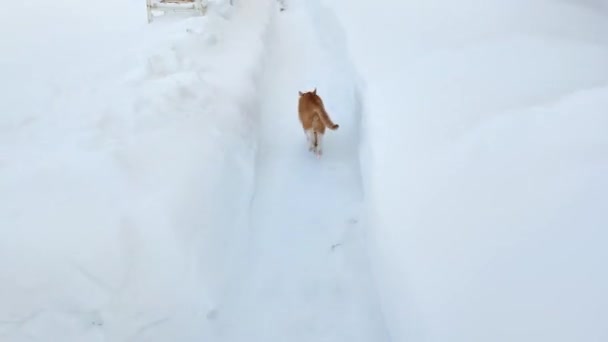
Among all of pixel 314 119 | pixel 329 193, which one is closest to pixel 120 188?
pixel 329 193

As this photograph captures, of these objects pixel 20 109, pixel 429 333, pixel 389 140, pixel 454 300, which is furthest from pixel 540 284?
pixel 20 109

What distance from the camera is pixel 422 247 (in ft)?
8.30

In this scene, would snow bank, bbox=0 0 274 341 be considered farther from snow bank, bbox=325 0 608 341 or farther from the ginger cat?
snow bank, bbox=325 0 608 341

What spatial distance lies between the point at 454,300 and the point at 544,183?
1.98ft

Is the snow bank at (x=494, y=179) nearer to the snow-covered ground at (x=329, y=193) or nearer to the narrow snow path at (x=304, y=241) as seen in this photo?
the snow-covered ground at (x=329, y=193)

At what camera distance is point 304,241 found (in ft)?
11.1

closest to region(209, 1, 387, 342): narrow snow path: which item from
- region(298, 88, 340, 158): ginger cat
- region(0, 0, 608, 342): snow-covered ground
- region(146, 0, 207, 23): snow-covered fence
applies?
region(0, 0, 608, 342): snow-covered ground

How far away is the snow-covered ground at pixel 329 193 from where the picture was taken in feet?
6.85

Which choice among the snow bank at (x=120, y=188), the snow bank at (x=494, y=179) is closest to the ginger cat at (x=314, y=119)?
the snow bank at (x=494, y=179)

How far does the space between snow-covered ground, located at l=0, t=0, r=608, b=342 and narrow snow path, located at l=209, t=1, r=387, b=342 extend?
1 centimetres

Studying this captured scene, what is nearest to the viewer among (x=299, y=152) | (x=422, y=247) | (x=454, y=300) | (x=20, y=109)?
(x=454, y=300)

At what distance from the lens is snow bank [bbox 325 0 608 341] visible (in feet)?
6.06

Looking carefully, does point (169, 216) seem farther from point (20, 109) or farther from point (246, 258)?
point (20, 109)

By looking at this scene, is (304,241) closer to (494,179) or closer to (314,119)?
(314,119)
